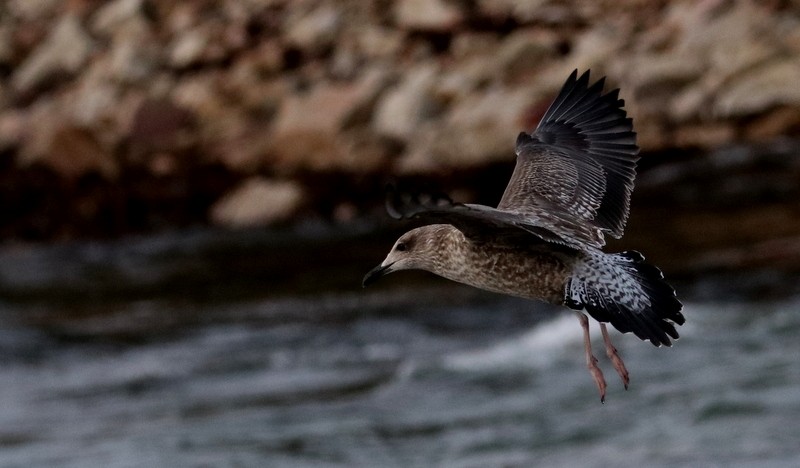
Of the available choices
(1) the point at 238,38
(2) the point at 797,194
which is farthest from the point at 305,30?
(2) the point at 797,194

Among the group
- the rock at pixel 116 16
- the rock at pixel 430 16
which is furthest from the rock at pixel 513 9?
the rock at pixel 116 16

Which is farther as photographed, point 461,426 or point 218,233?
point 218,233

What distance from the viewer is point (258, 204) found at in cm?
1633

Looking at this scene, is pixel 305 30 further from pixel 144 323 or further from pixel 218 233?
pixel 144 323

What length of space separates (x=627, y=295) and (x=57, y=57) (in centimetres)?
1595

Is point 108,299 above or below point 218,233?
below

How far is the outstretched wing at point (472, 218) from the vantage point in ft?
15.1

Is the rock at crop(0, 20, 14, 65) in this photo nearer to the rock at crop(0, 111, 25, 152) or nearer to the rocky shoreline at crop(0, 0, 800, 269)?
the rocky shoreline at crop(0, 0, 800, 269)

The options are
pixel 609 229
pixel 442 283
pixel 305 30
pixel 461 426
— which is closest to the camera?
pixel 609 229

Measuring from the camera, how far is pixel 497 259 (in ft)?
18.3

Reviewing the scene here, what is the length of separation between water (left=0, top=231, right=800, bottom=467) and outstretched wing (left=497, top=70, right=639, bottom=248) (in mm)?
3338

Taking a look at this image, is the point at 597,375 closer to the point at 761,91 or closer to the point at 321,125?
the point at 761,91

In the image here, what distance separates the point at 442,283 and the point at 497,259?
27.0 ft

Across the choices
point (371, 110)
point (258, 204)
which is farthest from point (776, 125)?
point (258, 204)
